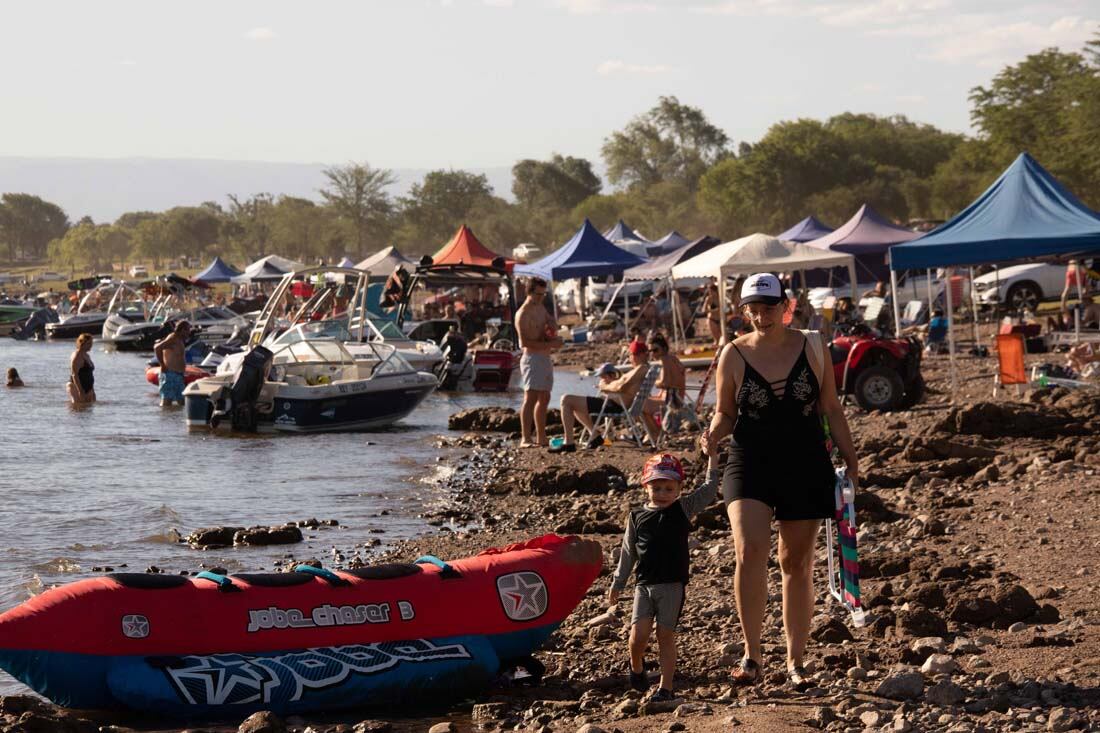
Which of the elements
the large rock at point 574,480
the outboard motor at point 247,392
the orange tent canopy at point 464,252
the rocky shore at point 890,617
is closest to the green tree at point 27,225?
the orange tent canopy at point 464,252

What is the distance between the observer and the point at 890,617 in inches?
295

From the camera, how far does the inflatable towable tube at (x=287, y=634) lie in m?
6.82

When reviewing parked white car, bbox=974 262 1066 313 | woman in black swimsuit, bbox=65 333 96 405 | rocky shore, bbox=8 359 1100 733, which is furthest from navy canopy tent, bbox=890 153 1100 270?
parked white car, bbox=974 262 1066 313

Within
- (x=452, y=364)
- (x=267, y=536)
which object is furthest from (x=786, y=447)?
(x=452, y=364)

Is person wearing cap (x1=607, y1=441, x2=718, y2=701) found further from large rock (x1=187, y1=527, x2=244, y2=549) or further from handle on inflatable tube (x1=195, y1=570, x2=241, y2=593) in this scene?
large rock (x1=187, y1=527, x2=244, y2=549)

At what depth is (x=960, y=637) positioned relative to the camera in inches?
278

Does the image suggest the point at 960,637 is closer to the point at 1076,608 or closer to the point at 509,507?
the point at 1076,608

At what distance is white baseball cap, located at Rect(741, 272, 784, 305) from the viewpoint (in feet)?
20.6

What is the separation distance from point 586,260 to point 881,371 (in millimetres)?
17327

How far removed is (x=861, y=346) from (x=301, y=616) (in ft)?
40.5

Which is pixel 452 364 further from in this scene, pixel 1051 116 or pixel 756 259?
pixel 1051 116

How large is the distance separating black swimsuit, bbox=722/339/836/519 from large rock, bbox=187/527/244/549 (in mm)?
7103

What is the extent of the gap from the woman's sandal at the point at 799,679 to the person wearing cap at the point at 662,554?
52 centimetres

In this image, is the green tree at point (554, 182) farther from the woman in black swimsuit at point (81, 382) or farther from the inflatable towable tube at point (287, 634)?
the inflatable towable tube at point (287, 634)
